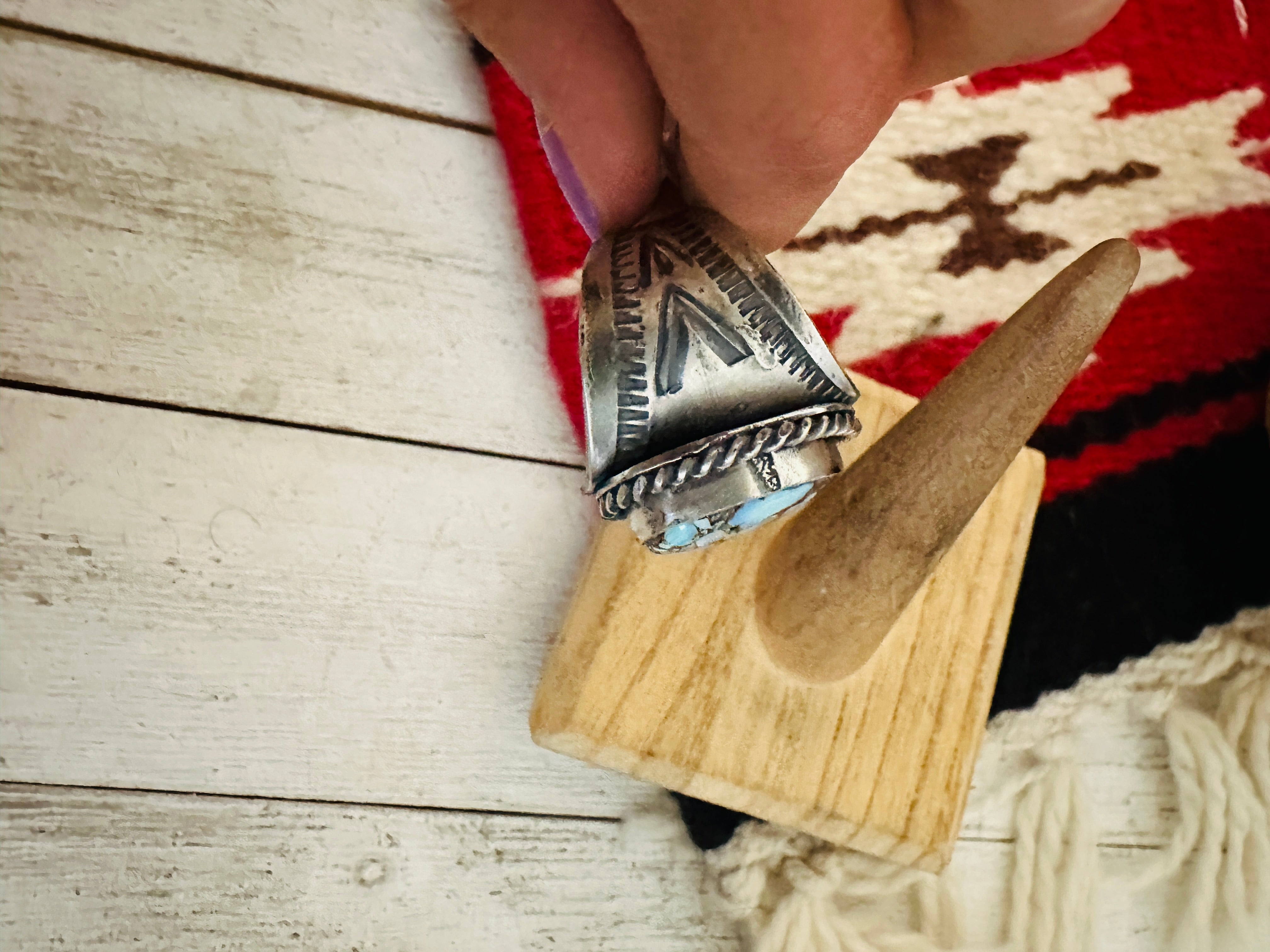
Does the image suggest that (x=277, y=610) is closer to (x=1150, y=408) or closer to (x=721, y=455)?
(x=721, y=455)

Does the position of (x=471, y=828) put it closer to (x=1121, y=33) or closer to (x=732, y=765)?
(x=732, y=765)

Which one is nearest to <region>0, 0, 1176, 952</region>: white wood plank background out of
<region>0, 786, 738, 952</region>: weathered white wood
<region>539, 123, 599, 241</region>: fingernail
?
<region>0, 786, 738, 952</region>: weathered white wood

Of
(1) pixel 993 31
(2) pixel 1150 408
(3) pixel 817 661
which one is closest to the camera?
(1) pixel 993 31

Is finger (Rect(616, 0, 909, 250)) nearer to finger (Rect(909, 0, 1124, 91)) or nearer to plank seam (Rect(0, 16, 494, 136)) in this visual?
finger (Rect(909, 0, 1124, 91))

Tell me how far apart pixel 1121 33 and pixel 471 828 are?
0.41 m

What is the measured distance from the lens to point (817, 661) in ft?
0.89

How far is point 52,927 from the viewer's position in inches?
11.6

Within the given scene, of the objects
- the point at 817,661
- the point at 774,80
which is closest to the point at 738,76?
the point at 774,80

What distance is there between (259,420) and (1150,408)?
1.14ft

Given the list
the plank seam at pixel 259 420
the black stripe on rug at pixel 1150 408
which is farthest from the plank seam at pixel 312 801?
the black stripe on rug at pixel 1150 408

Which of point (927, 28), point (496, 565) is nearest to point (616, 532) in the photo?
point (496, 565)

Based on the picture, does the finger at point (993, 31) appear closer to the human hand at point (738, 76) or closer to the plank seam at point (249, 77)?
the human hand at point (738, 76)

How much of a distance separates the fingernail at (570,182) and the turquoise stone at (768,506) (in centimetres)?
8

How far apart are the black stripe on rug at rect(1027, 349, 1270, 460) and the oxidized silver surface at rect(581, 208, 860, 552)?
217 millimetres
